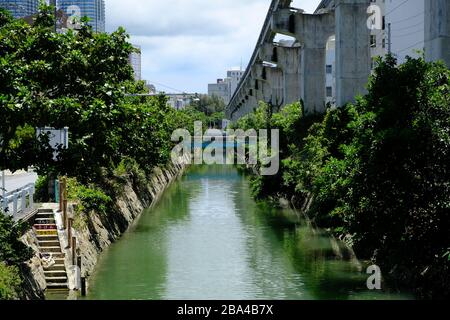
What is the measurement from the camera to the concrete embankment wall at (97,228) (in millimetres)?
19656

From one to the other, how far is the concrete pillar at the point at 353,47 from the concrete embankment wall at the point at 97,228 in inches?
480

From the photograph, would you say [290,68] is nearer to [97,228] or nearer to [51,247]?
[97,228]

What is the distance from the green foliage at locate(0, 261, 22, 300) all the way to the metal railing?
2.62m

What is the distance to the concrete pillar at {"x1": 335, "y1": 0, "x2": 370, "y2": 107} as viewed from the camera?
35844mm

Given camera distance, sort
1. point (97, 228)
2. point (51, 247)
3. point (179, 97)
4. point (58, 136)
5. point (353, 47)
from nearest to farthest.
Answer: point (58, 136) → point (51, 247) → point (97, 228) → point (353, 47) → point (179, 97)

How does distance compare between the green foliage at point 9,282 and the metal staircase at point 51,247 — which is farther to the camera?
the metal staircase at point 51,247

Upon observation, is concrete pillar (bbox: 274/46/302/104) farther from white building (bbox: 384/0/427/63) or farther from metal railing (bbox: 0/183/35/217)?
metal railing (bbox: 0/183/35/217)

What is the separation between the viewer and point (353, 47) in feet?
118

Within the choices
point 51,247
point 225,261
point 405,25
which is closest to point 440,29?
point 225,261

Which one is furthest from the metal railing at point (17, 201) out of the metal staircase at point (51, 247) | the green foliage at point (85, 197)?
the green foliage at point (85, 197)

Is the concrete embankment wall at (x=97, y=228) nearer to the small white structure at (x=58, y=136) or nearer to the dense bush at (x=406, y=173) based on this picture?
the small white structure at (x=58, y=136)

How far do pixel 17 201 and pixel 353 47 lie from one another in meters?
20.2

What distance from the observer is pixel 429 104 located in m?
18.5

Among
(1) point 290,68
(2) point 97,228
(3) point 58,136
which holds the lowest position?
(2) point 97,228
